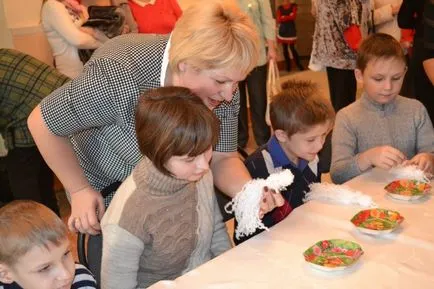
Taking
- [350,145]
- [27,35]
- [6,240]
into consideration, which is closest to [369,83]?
[350,145]

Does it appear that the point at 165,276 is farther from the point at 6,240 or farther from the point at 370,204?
the point at 370,204

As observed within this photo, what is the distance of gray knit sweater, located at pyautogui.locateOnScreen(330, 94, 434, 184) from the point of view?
2404mm

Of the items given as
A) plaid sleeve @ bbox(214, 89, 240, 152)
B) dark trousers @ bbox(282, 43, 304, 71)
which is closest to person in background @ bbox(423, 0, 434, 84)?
plaid sleeve @ bbox(214, 89, 240, 152)

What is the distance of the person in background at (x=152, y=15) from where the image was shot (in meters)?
4.30

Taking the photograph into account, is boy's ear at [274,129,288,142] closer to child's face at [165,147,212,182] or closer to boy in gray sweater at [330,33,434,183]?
boy in gray sweater at [330,33,434,183]

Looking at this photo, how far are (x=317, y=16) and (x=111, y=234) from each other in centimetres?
315

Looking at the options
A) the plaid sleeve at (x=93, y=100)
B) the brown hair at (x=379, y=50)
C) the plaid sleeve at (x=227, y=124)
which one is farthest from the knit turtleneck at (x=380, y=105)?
the plaid sleeve at (x=93, y=100)

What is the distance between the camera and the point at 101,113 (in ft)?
5.55

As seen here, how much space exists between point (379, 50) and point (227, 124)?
93 centimetres

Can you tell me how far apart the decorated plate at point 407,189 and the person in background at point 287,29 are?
5813 mm

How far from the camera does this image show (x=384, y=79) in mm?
2404

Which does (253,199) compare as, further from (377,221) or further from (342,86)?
(342,86)

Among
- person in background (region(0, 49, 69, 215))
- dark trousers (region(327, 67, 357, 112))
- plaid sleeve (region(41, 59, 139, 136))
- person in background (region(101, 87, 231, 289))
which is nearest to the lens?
person in background (region(101, 87, 231, 289))

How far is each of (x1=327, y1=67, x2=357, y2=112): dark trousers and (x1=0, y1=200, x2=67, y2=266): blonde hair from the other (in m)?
3.12
